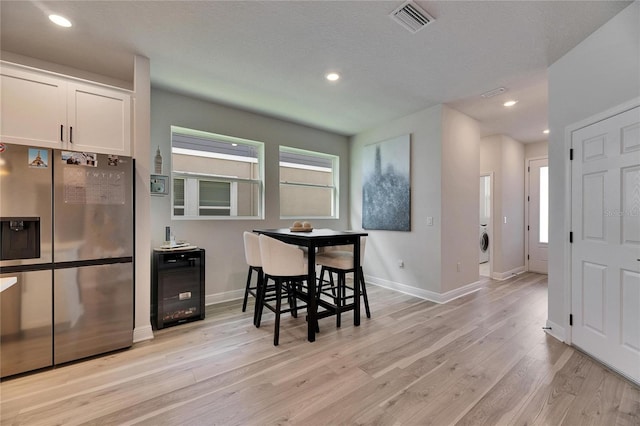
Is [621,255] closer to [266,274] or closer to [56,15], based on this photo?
[266,274]

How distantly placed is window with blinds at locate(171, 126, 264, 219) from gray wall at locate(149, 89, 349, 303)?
0.11 m

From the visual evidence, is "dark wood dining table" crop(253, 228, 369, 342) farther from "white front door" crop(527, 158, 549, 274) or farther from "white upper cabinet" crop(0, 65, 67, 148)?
"white front door" crop(527, 158, 549, 274)

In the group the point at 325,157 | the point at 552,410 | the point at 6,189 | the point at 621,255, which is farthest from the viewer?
the point at 325,157

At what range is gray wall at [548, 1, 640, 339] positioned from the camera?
6.58 feet

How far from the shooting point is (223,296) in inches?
149

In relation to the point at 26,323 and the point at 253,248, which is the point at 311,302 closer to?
the point at 253,248

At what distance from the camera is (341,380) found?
2.00m

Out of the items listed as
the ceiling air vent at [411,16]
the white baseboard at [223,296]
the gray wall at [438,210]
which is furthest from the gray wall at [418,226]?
the white baseboard at [223,296]

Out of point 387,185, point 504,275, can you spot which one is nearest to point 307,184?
point 387,185

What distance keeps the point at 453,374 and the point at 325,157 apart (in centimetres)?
408

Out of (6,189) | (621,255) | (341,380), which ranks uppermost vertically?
(6,189)

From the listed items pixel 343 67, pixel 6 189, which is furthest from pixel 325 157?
pixel 6 189

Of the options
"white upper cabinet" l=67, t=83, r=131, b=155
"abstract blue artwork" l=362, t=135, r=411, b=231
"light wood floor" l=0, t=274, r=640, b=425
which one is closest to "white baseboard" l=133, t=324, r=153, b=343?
"light wood floor" l=0, t=274, r=640, b=425

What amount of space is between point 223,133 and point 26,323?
2841 mm
